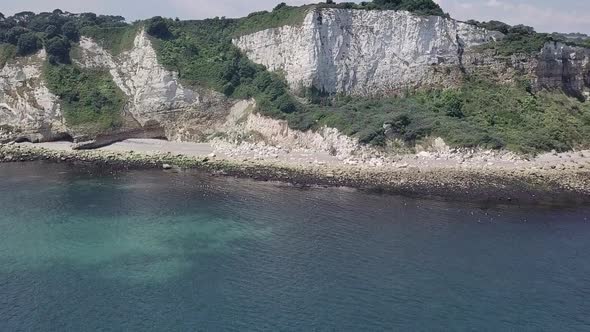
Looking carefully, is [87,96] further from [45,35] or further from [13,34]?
[13,34]

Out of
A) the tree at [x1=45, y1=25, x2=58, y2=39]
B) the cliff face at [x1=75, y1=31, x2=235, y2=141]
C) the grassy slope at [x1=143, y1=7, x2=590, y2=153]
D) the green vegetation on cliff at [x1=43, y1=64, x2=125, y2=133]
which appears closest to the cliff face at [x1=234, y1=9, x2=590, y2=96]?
the grassy slope at [x1=143, y1=7, x2=590, y2=153]

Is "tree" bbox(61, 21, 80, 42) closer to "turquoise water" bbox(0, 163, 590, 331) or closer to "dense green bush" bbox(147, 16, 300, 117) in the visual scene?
"dense green bush" bbox(147, 16, 300, 117)

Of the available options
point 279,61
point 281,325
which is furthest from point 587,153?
point 281,325

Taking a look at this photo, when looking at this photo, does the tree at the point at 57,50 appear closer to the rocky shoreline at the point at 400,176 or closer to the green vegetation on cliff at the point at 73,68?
the green vegetation on cliff at the point at 73,68

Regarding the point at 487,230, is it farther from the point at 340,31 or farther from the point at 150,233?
the point at 340,31

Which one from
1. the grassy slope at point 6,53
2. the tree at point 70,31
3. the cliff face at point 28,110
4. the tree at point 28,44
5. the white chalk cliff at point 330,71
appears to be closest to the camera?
the cliff face at point 28,110

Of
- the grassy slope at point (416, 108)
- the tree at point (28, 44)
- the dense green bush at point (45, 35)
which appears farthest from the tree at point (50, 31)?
the grassy slope at point (416, 108)

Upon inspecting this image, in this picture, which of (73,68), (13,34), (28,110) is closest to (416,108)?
(73,68)
